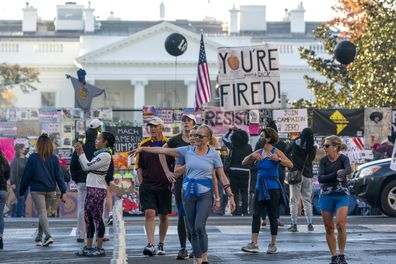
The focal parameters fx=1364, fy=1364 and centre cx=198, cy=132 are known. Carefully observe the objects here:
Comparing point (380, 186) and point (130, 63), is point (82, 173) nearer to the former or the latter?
point (380, 186)

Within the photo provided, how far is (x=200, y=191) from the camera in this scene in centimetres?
1430

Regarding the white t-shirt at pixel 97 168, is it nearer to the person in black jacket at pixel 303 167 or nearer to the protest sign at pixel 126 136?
the person in black jacket at pixel 303 167

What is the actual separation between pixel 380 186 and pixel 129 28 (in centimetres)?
8818

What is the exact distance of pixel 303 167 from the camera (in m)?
20.8

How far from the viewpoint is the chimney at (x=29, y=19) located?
4291 inches

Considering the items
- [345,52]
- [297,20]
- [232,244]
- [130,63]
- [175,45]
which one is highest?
[297,20]

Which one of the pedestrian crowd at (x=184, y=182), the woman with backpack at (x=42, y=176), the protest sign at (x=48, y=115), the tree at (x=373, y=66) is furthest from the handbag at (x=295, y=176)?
the tree at (x=373, y=66)

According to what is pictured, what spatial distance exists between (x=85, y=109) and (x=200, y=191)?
15.8 metres

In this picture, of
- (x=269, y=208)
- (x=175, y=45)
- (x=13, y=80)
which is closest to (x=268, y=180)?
(x=269, y=208)

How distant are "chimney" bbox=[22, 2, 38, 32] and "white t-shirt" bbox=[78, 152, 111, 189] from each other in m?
93.4

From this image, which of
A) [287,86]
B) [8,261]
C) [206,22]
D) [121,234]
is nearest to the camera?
[121,234]

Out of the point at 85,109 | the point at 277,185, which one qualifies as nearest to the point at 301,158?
the point at 277,185

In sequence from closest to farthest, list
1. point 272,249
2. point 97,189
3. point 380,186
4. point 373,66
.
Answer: point 97,189, point 272,249, point 380,186, point 373,66

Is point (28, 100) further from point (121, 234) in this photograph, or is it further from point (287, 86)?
point (121, 234)
